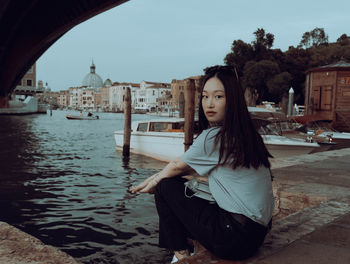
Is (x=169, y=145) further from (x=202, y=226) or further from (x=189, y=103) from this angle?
(x=202, y=226)

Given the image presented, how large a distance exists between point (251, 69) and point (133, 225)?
127ft

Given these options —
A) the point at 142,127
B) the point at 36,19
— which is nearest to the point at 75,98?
the point at 36,19

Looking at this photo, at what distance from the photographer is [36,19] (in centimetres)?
1816

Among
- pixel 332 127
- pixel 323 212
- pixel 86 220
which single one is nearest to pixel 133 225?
pixel 86 220

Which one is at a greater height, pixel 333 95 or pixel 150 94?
pixel 150 94

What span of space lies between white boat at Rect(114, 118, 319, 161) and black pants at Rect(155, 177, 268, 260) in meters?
8.68

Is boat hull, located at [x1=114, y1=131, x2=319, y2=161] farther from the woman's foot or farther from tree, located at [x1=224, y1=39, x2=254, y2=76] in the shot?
tree, located at [x1=224, y1=39, x2=254, y2=76]

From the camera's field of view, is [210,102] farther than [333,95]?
No

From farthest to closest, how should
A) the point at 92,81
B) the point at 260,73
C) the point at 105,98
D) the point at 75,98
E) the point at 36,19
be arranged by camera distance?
the point at 92,81 → the point at 75,98 → the point at 105,98 → the point at 260,73 → the point at 36,19

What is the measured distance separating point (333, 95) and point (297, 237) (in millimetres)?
21687

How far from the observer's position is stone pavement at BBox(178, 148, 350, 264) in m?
2.30

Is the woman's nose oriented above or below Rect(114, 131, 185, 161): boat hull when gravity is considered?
above

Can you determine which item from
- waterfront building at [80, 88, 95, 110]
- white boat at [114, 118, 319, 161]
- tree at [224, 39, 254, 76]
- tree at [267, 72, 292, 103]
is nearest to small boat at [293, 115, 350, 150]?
white boat at [114, 118, 319, 161]

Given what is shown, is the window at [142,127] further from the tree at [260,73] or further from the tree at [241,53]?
the tree at [241,53]
